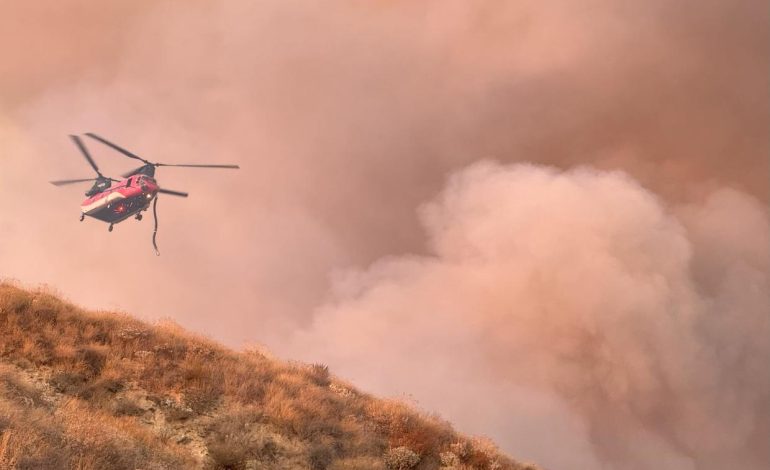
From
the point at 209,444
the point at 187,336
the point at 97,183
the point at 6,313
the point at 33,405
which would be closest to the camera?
the point at 33,405

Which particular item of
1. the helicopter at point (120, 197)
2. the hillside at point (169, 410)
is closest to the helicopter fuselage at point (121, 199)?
the helicopter at point (120, 197)

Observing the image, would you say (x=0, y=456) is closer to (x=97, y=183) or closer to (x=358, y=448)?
(x=358, y=448)

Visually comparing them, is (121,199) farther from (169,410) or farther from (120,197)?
(169,410)

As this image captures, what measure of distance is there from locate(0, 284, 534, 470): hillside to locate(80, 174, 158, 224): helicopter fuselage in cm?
2444

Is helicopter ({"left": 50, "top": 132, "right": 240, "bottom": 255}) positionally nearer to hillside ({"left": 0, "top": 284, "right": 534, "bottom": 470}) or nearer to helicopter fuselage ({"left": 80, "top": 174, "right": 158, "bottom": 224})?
helicopter fuselage ({"left": 80, "top": 174, "right": 158, "bottom": 224})

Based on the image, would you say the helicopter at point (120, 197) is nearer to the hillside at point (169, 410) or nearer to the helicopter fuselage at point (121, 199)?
the helicopter fuselage at point (121, 199)

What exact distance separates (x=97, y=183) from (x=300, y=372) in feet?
97.7

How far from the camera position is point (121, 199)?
124 ft

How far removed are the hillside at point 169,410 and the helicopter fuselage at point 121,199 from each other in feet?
80.2

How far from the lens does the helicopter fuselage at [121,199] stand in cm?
3800

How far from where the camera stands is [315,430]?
40.3ft

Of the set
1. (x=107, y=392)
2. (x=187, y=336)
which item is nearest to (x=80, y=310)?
(x=187, y=336)

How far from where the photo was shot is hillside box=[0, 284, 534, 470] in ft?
28.3

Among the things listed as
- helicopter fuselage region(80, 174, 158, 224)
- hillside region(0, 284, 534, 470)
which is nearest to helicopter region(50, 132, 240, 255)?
helicopter fuselage region(80, 174, 158, 224)
